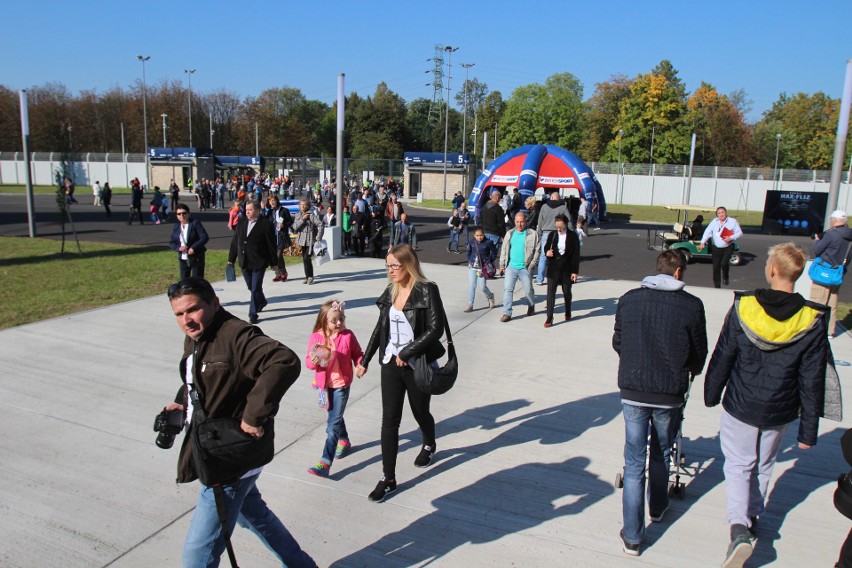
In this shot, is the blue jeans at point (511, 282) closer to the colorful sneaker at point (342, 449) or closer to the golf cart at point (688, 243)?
the colorful sneaker at point (342, 449)

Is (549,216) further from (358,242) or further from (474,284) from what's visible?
(358,242)

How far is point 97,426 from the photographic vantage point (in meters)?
5.33

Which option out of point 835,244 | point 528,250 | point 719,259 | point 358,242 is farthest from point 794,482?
point 358,242

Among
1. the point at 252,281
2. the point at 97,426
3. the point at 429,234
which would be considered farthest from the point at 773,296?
the point at 429,234

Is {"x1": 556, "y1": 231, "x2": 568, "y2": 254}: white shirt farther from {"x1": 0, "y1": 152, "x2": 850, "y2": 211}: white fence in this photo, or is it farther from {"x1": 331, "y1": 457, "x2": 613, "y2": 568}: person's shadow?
{"x1": 0, "y1": 152, "x2": 850, "y2": 211}: white fence

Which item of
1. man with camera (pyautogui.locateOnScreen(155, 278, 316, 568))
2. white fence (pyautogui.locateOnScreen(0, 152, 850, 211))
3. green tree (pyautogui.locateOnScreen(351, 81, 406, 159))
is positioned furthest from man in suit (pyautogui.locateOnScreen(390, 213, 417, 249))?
green tree (pyautogui.locateOnScreen(351, 81, 406, 159))

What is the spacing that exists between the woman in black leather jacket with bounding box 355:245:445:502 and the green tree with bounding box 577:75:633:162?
239ft

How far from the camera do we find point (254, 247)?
8.57 m

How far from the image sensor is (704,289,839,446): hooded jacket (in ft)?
11.1

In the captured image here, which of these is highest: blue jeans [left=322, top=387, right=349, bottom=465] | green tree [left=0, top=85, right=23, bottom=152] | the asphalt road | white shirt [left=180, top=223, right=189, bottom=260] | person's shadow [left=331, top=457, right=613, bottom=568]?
green tree [left=0, top=85, right=23, bottom=152]

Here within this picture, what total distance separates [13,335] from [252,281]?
3042 millimetres

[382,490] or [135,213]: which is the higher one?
[135,213]

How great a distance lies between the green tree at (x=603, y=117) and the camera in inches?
2879

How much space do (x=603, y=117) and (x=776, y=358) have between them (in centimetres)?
7526
